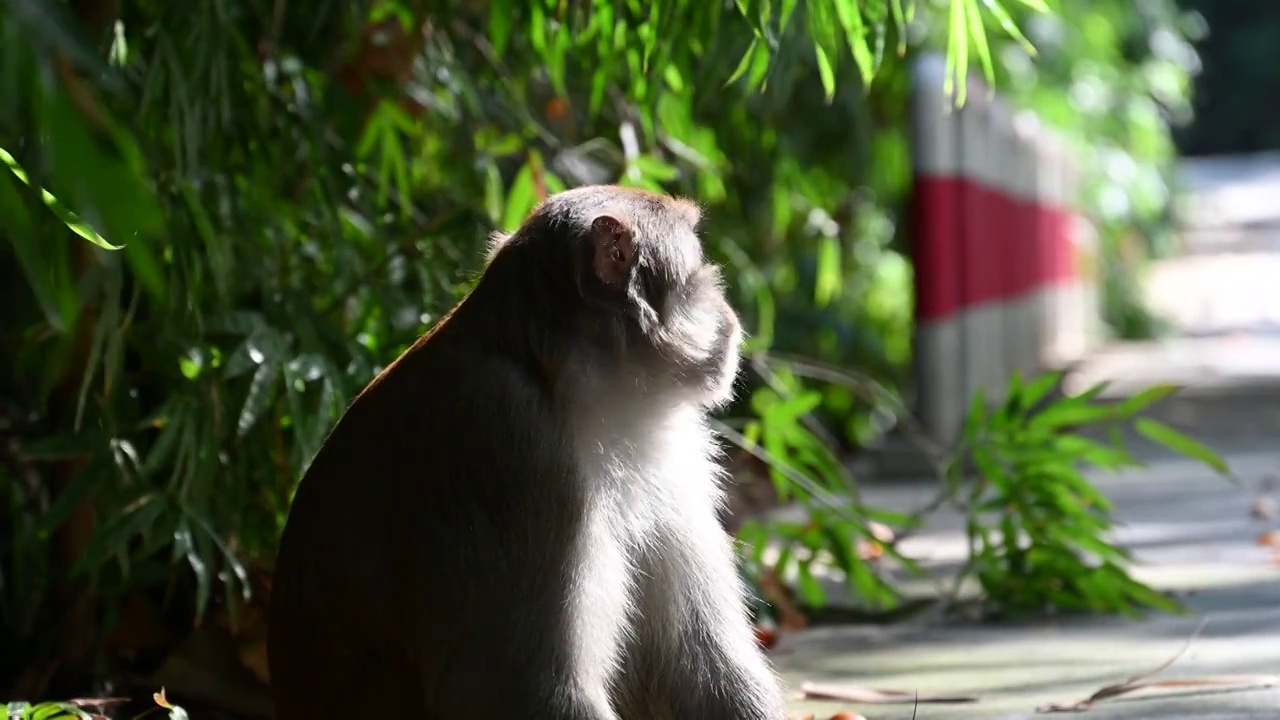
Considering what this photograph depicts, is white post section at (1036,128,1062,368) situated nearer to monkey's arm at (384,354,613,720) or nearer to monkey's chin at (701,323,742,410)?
monkey's chin at (701,323,742,410)

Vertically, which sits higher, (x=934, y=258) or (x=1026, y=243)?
(x=1026, y=243)

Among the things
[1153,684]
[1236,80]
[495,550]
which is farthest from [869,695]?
[1236,80]

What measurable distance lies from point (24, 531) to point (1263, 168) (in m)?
39.1

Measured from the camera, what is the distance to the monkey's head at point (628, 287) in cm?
272

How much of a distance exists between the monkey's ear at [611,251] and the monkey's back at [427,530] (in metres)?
0.19

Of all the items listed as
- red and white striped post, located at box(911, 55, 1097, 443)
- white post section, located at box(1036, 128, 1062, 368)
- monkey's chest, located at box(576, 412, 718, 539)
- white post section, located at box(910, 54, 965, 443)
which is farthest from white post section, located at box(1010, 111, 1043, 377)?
monkey's chest, located at box(576, 412, 718, 539)

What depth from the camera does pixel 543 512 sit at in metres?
2.56

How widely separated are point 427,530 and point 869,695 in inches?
53.7

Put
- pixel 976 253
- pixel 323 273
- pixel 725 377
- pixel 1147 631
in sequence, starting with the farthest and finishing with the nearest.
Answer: pixel 976 253 < pixel 1147 631 < pixel 323 273 < pixel 725 377

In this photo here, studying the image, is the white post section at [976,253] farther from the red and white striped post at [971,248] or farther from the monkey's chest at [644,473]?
the monkey's chest at [644,473]

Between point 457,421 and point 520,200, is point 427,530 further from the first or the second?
point 520,200

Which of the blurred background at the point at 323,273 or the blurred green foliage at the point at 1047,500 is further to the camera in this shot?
the blurred green foliage at the point at 1047,500

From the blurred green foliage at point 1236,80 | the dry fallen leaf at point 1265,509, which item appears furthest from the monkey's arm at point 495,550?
the blurred green foliage at point 1236,80

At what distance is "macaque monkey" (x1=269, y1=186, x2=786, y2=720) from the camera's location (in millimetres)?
2525
